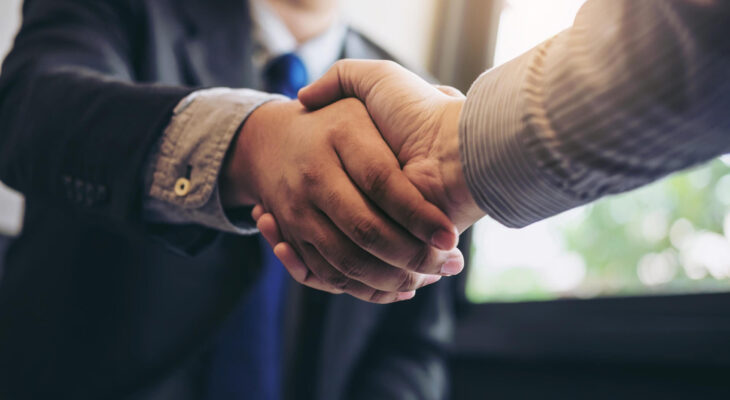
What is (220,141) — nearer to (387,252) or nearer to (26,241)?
(387,252)

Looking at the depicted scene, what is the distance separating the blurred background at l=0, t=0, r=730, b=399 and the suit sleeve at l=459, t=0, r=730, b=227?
27 cm

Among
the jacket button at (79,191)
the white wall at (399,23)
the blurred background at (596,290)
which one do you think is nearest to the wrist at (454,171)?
the blurred background at (596,290)

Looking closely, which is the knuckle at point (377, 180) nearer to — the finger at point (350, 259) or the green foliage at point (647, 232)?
the finger at point (350, 259)

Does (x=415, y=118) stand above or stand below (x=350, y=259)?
above

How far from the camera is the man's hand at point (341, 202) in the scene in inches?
17.5

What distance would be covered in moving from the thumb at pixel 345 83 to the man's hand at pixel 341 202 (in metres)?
0.01

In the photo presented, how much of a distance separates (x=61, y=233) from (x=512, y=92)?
2.24 feet

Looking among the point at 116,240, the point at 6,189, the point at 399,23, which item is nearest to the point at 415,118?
the point at 116,240

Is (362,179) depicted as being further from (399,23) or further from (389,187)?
(399,23)

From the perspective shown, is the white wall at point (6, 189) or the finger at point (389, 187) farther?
the white wall at point (6, 189)

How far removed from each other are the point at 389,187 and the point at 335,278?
11cm

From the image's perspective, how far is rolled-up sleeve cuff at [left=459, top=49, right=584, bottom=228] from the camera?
39cm

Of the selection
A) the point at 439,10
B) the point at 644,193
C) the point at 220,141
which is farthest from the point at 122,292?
the point at 439,10

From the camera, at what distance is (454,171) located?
17.6 inches
